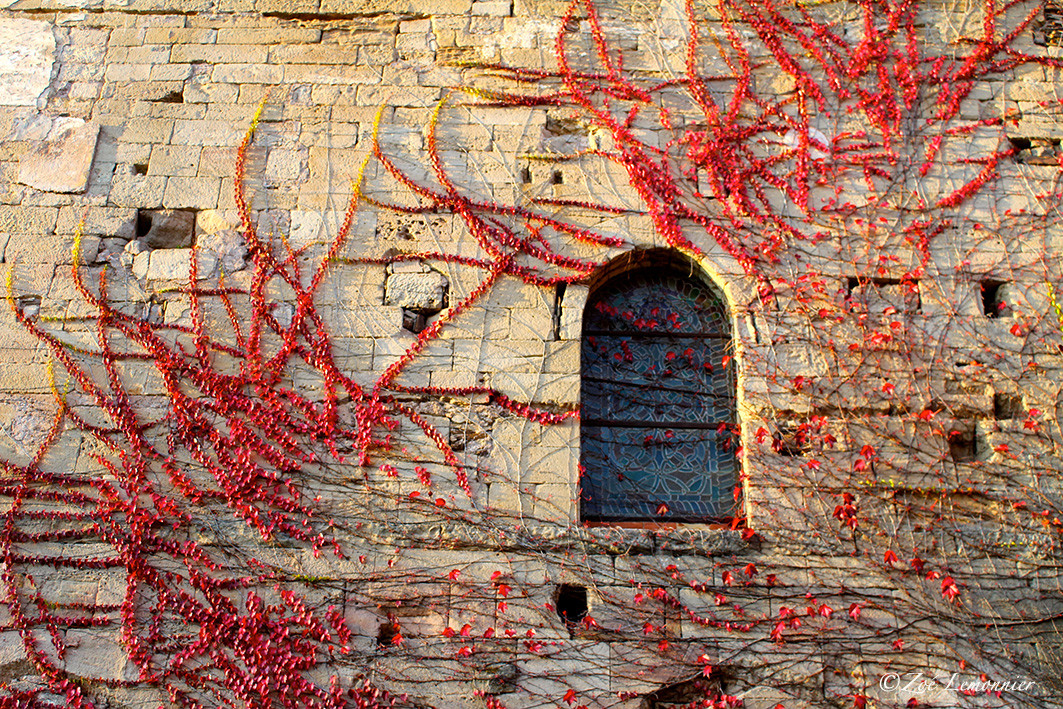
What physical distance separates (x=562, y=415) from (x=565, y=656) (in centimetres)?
123

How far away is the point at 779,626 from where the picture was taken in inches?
167

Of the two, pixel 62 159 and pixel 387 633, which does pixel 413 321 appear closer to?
pixel 387 633

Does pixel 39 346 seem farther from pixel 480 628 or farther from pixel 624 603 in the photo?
pixel 624 603

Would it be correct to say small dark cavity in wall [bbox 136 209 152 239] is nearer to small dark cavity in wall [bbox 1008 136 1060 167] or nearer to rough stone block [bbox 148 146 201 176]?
rough stone block [bbox 148 146 201 176]

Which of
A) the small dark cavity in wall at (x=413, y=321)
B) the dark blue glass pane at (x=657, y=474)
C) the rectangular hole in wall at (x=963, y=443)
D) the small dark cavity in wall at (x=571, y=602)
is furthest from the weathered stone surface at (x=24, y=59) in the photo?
the rectangular hole in wall at (x=963, y=443)

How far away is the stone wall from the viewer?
4234mm

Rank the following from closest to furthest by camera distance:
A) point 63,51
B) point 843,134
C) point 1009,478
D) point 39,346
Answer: point 1009,478 < point 39,346 < point 843,134 < point 63,51

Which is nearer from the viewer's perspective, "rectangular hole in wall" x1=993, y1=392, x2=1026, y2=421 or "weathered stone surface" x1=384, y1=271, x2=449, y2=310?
"rectangular hole in wall" x1=993, y1=392, x2=1026, y2=421

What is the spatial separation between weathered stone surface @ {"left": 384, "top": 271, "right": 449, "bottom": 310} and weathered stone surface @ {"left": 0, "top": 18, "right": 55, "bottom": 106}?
8.91 ft

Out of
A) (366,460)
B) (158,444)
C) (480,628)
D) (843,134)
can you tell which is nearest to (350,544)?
(366,460)

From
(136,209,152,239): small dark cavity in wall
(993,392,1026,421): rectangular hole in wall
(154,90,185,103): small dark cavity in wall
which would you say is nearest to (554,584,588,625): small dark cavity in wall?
(993,392,1026,421): rectangular hole in wall

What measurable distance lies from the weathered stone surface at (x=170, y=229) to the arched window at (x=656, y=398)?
2.43m

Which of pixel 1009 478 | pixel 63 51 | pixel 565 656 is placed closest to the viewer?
pixel 565 656

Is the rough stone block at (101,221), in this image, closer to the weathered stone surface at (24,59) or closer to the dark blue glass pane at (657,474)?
the weathered stone surface at (24,59)
